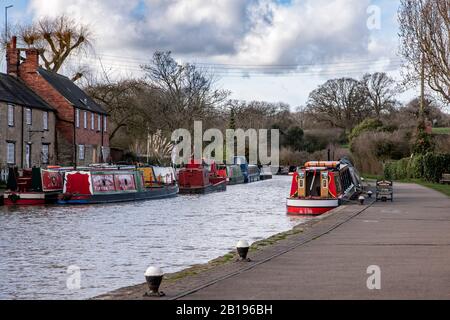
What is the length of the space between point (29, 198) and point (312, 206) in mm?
13251

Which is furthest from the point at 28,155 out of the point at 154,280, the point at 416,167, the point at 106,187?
the point at 154,280

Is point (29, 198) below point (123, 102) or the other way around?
below

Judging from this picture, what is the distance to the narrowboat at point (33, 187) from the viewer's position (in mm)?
30734

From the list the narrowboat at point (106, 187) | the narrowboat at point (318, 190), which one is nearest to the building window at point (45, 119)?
the narrowboat at point (106, 187)

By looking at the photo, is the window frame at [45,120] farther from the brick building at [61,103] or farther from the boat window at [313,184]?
the boat window at [313,184]

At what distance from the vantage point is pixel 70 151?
45.5m

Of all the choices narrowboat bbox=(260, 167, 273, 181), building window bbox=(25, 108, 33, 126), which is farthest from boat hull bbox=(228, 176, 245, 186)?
building window bbox=(25, 108, 33, 126)

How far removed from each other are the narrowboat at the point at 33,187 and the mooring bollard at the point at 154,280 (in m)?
23.3

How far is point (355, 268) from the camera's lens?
34.4 ft

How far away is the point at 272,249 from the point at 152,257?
3.26 meters

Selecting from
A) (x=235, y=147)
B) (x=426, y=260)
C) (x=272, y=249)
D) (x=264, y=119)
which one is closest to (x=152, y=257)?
(x=272, y=249)

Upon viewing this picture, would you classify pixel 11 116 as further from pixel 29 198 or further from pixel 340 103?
pixel 340 103
